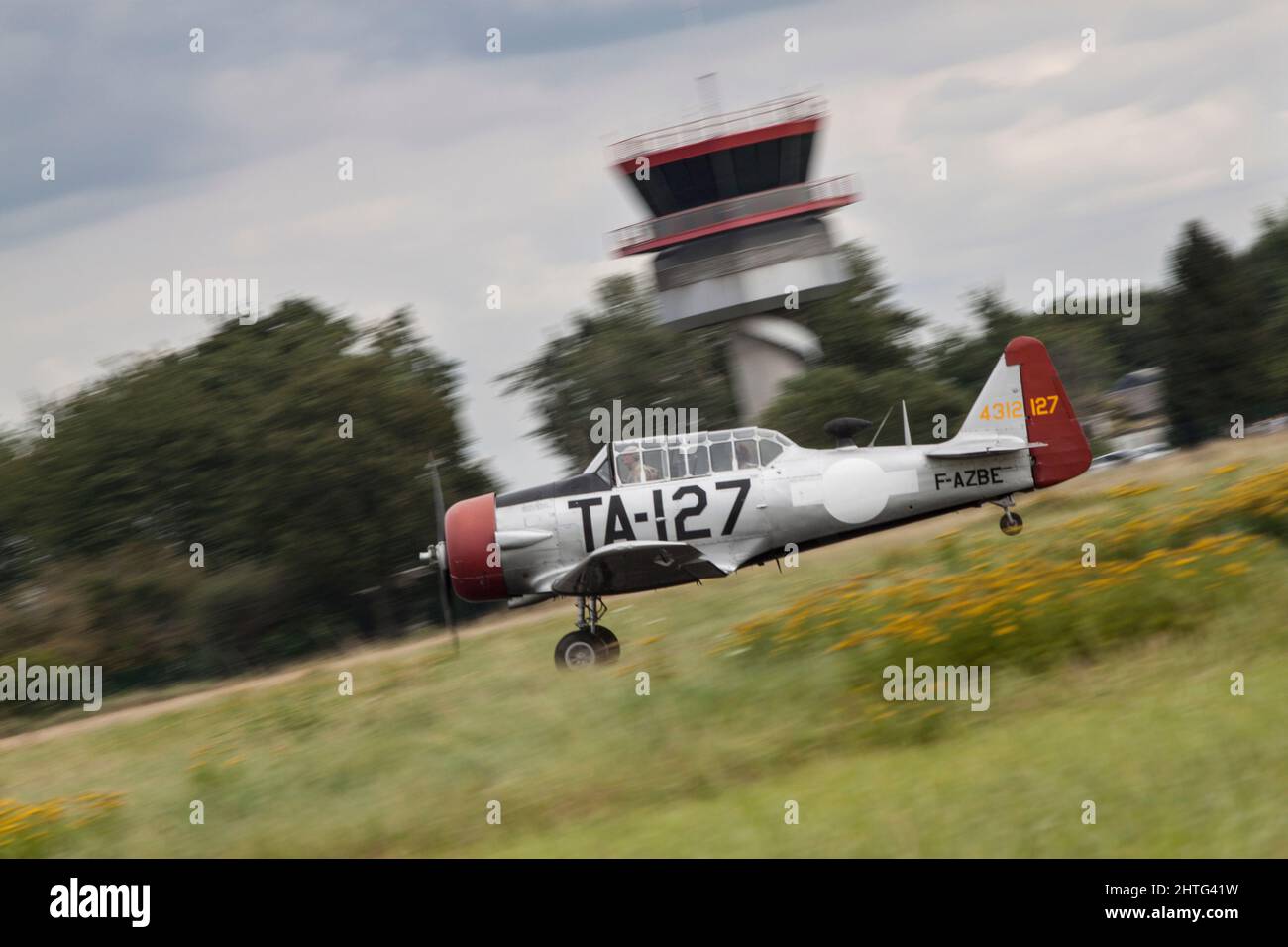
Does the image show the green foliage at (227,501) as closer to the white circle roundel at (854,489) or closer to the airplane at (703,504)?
the airplane at (703,504)

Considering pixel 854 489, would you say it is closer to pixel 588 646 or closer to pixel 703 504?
pixel 703 504

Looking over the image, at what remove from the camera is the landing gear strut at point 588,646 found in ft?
44.2

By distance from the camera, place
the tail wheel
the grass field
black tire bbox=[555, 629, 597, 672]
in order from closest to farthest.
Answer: the grass field → black tire bbox=[555, 629, 597, 672] → the tail wheel

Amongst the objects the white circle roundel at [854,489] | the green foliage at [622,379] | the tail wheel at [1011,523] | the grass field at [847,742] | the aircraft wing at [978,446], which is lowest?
the grass field at [847,742]

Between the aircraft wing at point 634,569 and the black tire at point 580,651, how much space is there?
0.46 m

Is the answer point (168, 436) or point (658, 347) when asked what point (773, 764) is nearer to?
point (168, 436)

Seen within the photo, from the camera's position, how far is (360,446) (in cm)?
3656

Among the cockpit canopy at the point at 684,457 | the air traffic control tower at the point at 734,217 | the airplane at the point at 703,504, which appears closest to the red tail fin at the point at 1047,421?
the airplane at the point at 703,504

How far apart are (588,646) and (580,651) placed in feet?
0.30

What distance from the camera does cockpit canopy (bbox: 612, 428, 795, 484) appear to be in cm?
1427

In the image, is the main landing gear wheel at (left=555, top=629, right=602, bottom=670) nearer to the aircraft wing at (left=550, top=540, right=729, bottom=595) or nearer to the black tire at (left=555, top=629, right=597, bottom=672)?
the black tire at (left=555, top=629, right=597, bottom=672)

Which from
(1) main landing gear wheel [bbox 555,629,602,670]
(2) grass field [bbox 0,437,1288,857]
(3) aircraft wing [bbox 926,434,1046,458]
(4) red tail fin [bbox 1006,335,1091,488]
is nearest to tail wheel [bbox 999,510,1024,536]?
(4) red tail fin [bbox 1006,335,1091,488]

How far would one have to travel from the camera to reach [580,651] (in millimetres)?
13547
